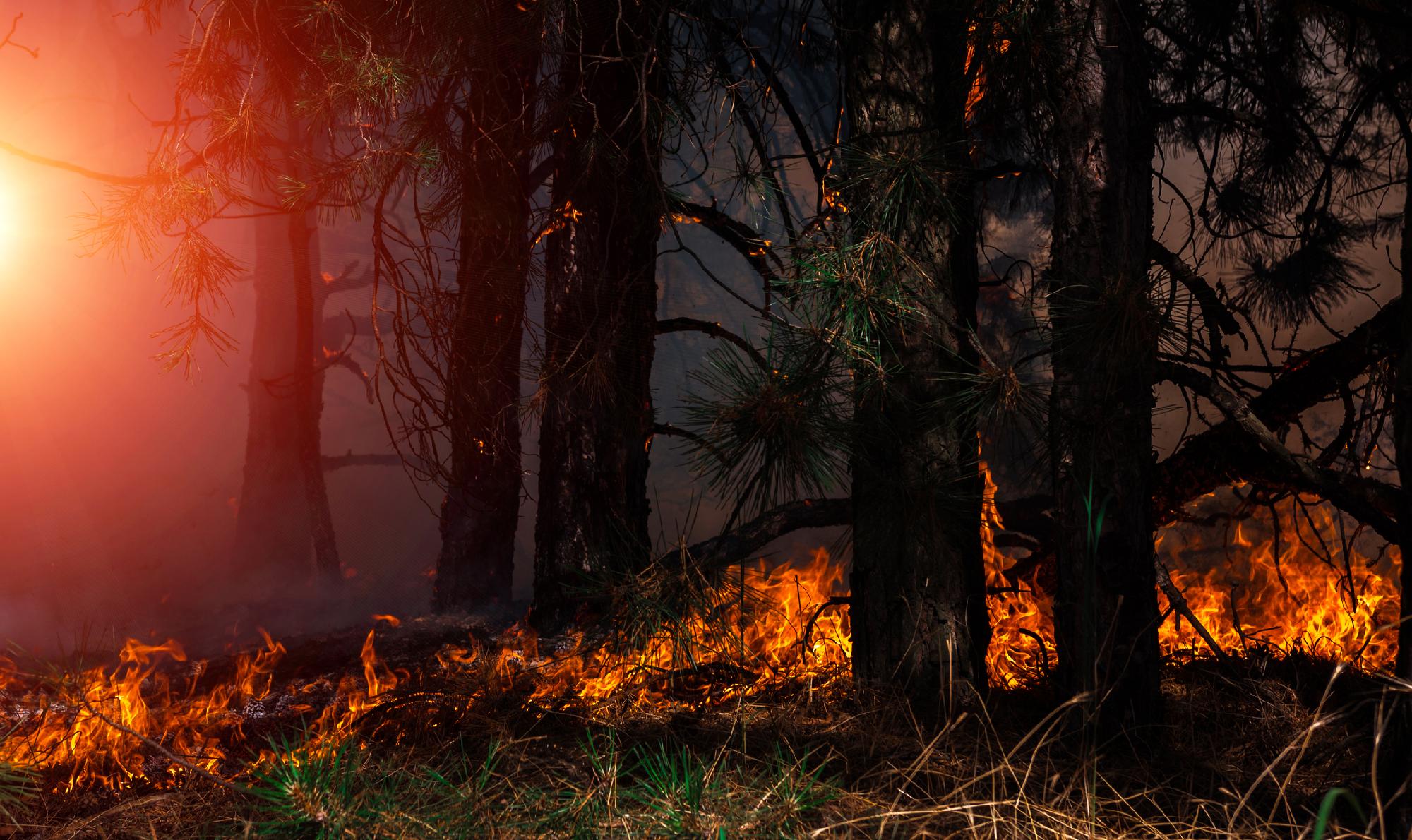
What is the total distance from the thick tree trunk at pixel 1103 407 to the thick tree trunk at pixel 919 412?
21cm

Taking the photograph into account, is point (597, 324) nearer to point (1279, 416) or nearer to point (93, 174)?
point (1279, 416)

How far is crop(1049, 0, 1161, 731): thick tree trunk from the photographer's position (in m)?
1.84

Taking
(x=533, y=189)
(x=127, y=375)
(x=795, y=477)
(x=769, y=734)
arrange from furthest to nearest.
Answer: (x=127, y=375) → (x=533, y=189) → (x=769, y=734) → (x=795, y=477)

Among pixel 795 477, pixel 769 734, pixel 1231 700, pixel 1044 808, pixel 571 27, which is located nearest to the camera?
pixel 1044 808

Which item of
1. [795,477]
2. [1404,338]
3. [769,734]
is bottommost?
[769,734]

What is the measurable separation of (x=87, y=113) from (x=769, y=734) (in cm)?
1035

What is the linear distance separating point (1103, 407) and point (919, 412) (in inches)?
14.8

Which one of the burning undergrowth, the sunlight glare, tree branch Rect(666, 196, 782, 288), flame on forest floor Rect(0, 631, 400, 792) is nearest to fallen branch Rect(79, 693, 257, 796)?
the burning undergrowth

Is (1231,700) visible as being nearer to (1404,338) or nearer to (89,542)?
(1404,338)

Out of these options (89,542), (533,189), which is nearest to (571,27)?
(533,189)

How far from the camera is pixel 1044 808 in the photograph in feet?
4.57

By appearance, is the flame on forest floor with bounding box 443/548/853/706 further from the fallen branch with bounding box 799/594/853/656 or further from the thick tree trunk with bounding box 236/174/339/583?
the thick tree trunk with bounding box 236/174/339/583

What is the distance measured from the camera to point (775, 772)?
166 centimetres

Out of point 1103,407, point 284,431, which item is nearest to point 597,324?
point 1103,407
